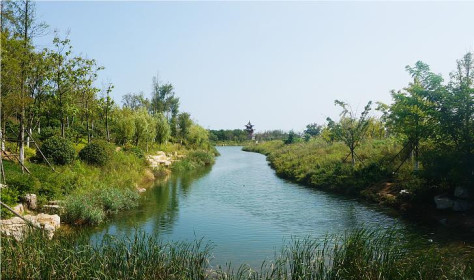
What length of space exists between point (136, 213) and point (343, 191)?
42.5ft

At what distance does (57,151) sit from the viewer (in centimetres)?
1872

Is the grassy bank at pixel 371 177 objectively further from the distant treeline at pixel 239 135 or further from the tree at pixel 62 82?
the distant treeline at pixel 239 135

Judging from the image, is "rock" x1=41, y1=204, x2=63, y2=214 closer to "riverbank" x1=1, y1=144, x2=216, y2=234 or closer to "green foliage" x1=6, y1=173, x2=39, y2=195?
"riverbank" x1=1, y1=144, x2=216, y2=234

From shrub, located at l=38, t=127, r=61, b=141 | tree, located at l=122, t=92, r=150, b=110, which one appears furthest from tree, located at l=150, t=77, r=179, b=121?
shrub, located at l=38, t=127, r=61, b=141

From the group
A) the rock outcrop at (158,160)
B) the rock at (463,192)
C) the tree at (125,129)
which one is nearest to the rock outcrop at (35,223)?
the rock at (463,192)

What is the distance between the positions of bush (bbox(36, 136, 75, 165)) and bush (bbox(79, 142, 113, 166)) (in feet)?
7.60

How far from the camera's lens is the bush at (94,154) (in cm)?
2167

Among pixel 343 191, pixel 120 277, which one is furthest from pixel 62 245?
pixel 343 191

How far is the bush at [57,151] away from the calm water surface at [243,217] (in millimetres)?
4887

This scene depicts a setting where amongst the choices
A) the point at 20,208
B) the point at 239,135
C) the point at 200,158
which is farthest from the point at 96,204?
the point at 239,135

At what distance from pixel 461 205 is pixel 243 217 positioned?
30.8 feet

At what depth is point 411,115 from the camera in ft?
63.7

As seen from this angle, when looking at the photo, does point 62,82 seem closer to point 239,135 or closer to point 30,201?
point 30,201

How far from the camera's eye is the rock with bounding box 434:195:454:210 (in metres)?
15.3
